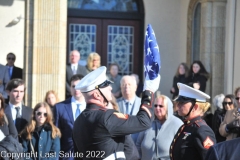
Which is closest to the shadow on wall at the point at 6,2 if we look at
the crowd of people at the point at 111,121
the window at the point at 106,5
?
the window at the point at 106,5

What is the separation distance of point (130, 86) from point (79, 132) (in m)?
3.37

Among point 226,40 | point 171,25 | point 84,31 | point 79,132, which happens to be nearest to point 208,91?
point 226,40

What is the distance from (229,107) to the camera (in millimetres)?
8383

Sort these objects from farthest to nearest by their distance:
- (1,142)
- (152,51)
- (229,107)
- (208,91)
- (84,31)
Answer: (84,31)
(208,91)
(229,107)
(1,142)
(152,51)

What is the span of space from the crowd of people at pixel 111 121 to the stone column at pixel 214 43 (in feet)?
1.51

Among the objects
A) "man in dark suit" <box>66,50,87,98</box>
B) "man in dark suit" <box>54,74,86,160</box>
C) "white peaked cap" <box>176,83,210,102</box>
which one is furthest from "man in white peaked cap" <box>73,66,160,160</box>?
"man in dark suit" <box>66,50,87,98</box>

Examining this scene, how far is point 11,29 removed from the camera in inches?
438

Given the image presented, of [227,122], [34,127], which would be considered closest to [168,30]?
[227,122]

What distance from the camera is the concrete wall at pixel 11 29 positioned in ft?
36.3

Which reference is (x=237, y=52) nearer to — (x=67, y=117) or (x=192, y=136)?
(x=67, y=117)

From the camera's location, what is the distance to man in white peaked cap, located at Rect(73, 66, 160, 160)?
13.2ft

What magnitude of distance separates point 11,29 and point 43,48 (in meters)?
2.30

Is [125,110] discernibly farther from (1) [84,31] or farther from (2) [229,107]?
(1) [84,31]

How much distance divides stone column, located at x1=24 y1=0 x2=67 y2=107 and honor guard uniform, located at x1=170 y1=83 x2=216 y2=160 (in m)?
4.32
